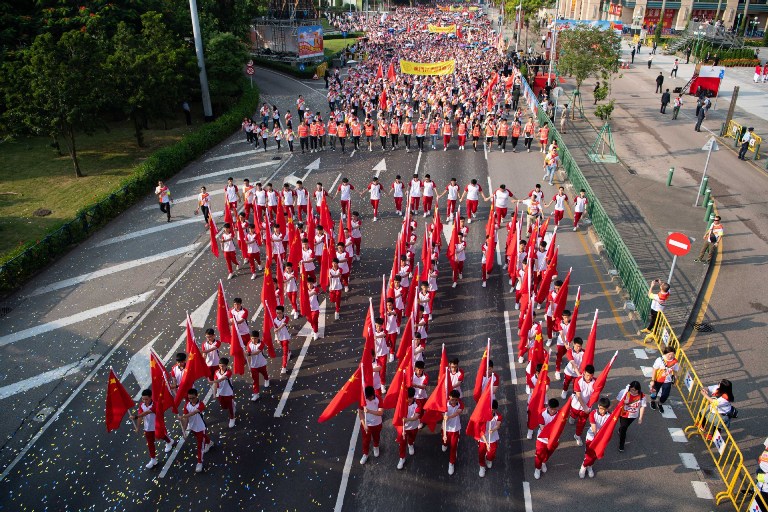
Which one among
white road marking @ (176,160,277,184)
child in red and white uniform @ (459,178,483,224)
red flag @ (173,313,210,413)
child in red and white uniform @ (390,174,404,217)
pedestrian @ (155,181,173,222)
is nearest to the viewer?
red flag @ (173,313,210,413)

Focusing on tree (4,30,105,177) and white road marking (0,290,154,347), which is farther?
tree (4,30,105,177)

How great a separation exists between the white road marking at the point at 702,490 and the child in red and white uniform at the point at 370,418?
538 centimetres

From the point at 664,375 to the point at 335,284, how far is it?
7.60 metres

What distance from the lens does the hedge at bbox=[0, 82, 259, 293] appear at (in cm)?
1712

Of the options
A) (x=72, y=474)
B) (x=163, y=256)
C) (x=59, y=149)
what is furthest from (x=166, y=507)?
(x=59, y=149)

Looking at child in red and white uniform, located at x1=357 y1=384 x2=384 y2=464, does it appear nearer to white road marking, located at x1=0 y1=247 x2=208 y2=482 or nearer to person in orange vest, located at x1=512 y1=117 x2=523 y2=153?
white road marking, located at x1=0 y1=247 x2=208 y2=482

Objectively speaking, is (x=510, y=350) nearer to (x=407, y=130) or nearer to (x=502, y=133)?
(x=502, y=133)

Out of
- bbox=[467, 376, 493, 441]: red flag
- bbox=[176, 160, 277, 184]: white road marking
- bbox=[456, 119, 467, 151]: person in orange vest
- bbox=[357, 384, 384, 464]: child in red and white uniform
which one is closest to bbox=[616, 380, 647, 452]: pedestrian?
bbox=[467, 376, 493, 441]: red flag

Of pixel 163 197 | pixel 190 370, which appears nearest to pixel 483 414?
pixel 190 370

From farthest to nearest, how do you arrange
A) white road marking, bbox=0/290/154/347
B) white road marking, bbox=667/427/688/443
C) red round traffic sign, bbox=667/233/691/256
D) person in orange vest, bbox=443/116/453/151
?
person in orange vest, bbox=443/116/453/151
white road marking, bbox=0/290/154/347
red round traffic sign, bbox=667/233/691/256
white road marking, bbox=667/427/688/443

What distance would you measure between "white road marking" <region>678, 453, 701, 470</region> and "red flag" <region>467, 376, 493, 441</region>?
3.69 m

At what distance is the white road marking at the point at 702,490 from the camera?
943 cm

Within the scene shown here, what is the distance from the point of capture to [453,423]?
9766mm

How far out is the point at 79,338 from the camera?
47.5ft
